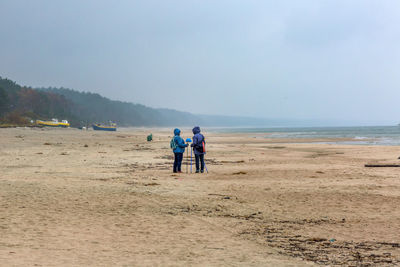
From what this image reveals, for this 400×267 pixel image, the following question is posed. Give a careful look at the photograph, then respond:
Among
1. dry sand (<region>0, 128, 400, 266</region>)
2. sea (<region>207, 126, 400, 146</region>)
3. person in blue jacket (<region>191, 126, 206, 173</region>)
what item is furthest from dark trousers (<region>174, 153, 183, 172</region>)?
sea (<region>207, 126, 400, 146</region>)

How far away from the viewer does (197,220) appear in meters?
7.86

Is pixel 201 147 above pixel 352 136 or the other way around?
above

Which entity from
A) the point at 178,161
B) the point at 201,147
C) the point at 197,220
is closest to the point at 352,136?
the point at 201,147

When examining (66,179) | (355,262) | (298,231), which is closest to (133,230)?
(298,231)

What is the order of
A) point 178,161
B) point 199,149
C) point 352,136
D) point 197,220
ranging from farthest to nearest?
1. point 352,136
2. point 199,149
3. point 178,161
4. point 197,220

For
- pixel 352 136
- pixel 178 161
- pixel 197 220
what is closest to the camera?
pixel 197 220

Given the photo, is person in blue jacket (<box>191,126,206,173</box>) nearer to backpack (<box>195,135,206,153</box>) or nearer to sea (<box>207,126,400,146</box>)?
backpack (<box>195,135,206,153</box>)

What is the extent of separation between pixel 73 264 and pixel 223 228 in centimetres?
310

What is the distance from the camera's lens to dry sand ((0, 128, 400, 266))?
562 cm

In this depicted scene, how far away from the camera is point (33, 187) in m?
10.6

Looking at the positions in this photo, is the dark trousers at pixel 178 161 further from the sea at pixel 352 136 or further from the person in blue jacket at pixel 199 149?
the sea at pixel 352 136

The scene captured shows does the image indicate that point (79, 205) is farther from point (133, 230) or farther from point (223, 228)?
point (223, 228)

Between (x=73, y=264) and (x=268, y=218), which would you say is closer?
(x=73, y=264)

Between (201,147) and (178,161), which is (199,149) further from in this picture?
(178,161)
